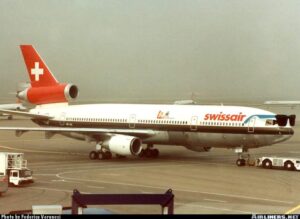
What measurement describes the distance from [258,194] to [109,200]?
20.5 meters

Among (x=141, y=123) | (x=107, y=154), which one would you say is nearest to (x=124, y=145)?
(x=107, y=154)

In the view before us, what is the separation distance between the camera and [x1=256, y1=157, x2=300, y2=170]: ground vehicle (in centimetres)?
3694

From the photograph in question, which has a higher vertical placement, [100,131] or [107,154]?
[100,131]

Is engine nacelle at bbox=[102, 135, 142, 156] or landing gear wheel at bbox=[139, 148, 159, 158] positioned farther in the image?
landing gear wheel at bbox=[139, 148, 159, 158]

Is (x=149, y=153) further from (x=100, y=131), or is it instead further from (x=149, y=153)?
(x=100, y=131)

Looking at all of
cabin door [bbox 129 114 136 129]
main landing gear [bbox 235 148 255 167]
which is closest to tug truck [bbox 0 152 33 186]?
cabin door [bbox 129 114 136 129]

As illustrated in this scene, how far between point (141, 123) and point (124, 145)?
12.5 feet

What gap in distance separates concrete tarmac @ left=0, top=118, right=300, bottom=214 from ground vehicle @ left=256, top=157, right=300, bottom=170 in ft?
3.02

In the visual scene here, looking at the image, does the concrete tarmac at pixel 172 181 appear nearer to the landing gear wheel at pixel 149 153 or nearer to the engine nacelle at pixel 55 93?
the landing gear wheel at pixel 149 153

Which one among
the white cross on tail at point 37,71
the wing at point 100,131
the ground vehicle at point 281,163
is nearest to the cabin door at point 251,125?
the ground vehicle at point 281,163

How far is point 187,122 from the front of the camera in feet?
133

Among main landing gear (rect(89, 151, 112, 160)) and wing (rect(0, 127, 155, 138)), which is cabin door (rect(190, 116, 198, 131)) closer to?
wing (rect(0, 127, 155, 138))

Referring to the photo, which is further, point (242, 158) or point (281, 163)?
point (242, 158)

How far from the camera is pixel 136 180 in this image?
104 ft
